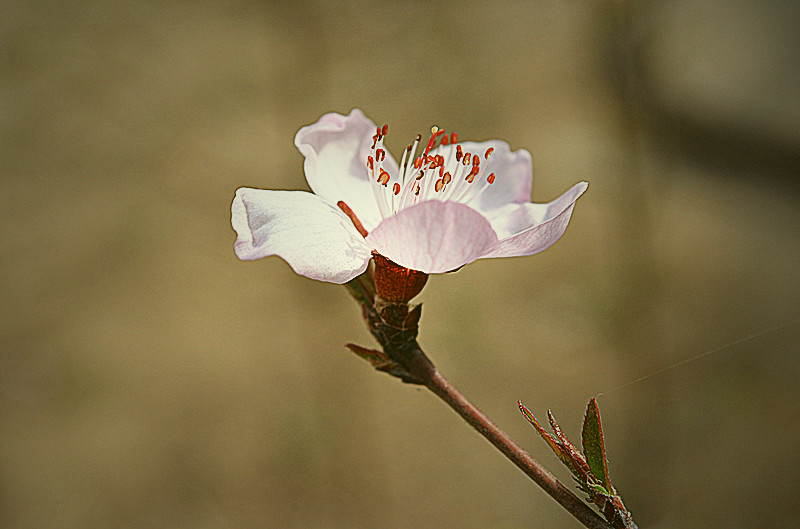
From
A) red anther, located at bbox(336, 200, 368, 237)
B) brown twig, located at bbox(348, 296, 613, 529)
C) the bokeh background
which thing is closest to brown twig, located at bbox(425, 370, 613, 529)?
brown twig, located at bbox(348, 296, 613, 529)

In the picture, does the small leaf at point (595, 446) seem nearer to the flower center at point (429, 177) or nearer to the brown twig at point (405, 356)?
the brown twig at point (405, 356)

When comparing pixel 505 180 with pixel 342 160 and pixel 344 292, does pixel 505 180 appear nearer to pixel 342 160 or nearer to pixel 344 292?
pixel 342 160

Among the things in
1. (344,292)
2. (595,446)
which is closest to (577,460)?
(595,446)

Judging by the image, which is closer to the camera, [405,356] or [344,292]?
[405,356]

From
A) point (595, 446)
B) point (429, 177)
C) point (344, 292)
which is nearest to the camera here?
point (595, 446)

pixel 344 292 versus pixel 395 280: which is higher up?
pixel 395 280

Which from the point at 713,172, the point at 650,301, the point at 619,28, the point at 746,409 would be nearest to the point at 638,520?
the point at 746,409
